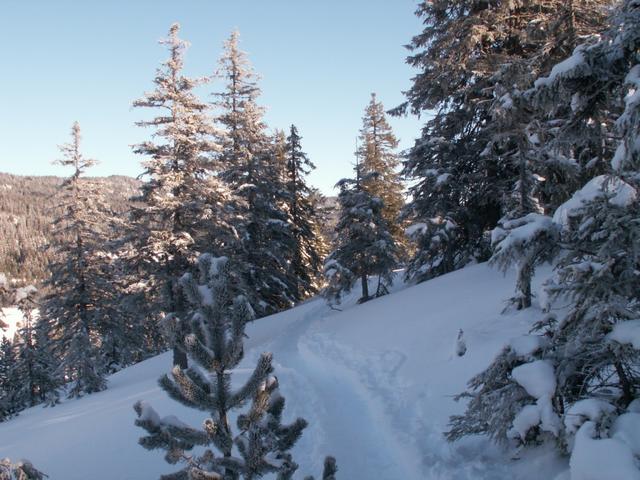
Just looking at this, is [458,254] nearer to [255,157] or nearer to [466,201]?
[466,201]

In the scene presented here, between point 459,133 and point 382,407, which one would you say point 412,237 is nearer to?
point 459,133

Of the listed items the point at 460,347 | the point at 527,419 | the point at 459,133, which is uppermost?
the point at 459,133

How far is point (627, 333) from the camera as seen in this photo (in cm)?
377

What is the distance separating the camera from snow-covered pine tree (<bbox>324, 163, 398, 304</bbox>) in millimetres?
21094

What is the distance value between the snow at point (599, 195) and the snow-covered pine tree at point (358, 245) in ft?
54.0

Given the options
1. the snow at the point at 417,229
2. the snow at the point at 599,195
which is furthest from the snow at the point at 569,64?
the snow at the point at 417,229

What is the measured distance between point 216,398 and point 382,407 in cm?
578

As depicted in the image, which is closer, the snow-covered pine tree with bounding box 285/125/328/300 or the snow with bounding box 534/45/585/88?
the snow with bounding box 534/45/585/88

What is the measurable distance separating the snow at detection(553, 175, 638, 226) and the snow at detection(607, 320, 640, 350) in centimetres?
108

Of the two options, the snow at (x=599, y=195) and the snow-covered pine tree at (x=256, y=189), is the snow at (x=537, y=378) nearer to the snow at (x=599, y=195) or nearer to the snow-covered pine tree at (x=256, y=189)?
the snow at (x=599, y=195)

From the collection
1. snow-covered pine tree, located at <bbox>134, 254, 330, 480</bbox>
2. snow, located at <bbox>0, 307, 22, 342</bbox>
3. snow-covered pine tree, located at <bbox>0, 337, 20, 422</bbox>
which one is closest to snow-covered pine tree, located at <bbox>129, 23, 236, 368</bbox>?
snow, located at <bbox>0, 307, 22, 342</bbox>

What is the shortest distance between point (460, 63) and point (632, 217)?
41.6 ft

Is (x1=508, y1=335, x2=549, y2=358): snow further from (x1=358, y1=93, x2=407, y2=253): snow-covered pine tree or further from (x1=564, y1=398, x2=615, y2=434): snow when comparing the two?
(x1=358, y1=93, x2=407, y2=253): snow-covered pine tree

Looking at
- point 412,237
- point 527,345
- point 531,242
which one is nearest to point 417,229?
point 412,237
